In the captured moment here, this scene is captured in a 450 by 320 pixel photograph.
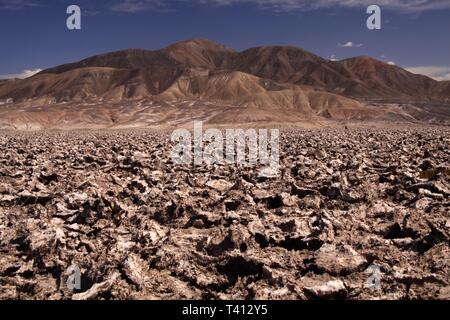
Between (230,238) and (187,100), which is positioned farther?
(187,100)

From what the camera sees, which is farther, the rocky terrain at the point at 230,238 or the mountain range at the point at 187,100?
the mountain range at the point at 187,100

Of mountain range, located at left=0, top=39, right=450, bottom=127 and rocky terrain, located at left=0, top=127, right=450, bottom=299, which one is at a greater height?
mountain range, located at left=0, top=39, right=450, bottom=127

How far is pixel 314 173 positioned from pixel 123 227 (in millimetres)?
5716

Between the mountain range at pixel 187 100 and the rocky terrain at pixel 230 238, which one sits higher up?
the mountain range at pixel 187 100

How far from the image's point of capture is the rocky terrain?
17.3ft

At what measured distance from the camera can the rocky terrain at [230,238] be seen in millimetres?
5266

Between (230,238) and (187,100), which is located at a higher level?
(187,100)

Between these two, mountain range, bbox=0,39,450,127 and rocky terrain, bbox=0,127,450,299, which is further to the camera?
mountain range, bbox=0,39,450,127

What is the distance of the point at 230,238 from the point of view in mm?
6352
